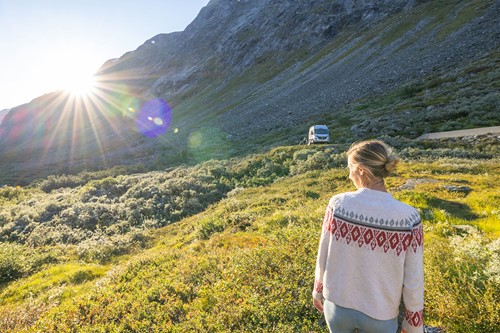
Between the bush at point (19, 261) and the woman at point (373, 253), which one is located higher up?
the woman at point (373, 253)

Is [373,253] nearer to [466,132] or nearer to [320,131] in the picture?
[466,132]

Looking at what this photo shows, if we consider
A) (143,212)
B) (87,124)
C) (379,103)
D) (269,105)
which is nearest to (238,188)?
(143,212)

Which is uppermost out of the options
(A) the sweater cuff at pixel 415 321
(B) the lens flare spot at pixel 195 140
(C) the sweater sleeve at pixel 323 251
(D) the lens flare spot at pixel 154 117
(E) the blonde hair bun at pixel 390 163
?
(D) the lens flare spot at pixel 154 117

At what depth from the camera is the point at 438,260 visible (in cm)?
563

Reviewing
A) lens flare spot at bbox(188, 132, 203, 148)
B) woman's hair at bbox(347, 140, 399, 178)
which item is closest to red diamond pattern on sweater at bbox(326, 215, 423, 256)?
woman's hair at bbox(347, 140, 399, 178)

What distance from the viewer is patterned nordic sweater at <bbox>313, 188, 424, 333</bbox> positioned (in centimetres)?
282

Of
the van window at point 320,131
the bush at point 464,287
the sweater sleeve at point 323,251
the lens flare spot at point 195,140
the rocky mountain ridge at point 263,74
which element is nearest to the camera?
the sweater sleeve at point 323,251

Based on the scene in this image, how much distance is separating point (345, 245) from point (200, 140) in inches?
2119

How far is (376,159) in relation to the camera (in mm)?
2947

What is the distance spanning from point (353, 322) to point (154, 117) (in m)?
120

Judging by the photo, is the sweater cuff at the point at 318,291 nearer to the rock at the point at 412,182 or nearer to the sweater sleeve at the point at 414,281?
the sweater sleeve at the point at 414,281

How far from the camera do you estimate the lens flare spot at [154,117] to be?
94188mm

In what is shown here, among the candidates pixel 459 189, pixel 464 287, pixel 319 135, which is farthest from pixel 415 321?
pixel 319 135

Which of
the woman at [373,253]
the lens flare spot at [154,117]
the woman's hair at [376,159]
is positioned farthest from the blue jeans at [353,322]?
the lens flare spot at [154,117]
